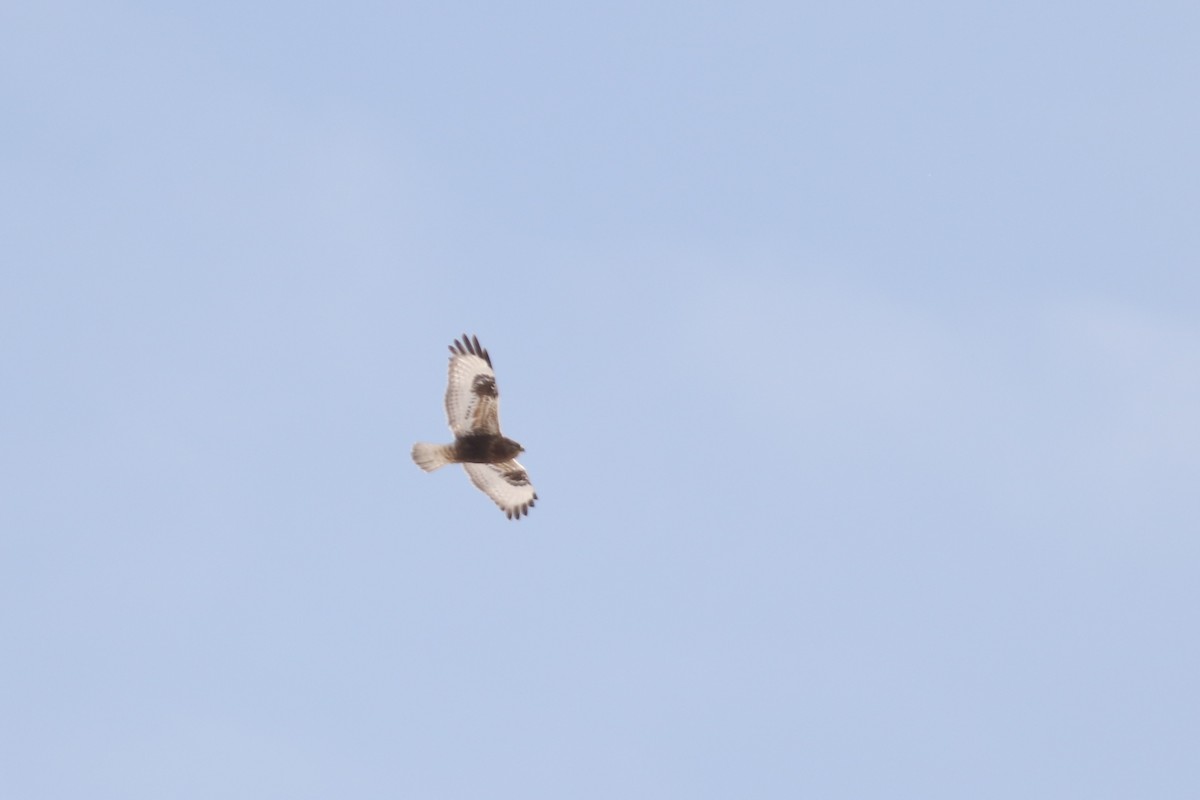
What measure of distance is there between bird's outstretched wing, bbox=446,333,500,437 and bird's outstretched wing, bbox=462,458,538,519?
3.92 ft

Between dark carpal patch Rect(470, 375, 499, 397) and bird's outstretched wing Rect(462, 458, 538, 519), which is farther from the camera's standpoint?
bird's outstretched wing Rect(462, 458, 538, 519)

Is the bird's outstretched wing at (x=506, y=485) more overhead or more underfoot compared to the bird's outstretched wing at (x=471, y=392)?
more underfoot

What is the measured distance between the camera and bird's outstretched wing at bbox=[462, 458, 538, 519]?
1037 inches

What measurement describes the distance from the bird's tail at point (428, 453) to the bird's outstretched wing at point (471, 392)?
0.91 feet

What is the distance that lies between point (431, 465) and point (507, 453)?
1.03 m

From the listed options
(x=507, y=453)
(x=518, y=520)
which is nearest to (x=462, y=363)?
(x=507, y=453)

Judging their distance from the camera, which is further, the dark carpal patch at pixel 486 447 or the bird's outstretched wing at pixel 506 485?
the bird's outstretched wing at pixel 506 485

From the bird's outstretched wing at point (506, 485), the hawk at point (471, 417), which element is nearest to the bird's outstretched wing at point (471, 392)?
the hawk at point (471, 417)

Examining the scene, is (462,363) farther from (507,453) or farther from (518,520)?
(518,520)

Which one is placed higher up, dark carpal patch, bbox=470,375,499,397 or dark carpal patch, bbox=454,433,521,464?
dark carpal patch, bbox=470,375,499,397

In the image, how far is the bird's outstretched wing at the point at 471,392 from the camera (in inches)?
982

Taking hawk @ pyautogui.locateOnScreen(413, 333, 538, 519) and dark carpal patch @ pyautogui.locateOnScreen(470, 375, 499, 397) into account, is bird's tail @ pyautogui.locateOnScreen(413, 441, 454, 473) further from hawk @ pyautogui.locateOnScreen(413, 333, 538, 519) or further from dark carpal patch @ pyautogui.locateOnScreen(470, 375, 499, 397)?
dark carpal patch @ pyautogui.locateOnScreen(470, 375, 499, 397)

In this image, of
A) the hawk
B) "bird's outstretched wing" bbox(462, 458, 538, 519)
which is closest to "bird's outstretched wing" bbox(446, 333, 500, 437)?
the hawk

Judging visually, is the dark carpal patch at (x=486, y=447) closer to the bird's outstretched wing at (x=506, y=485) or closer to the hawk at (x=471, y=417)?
the hawk at (x=471, y=417)
